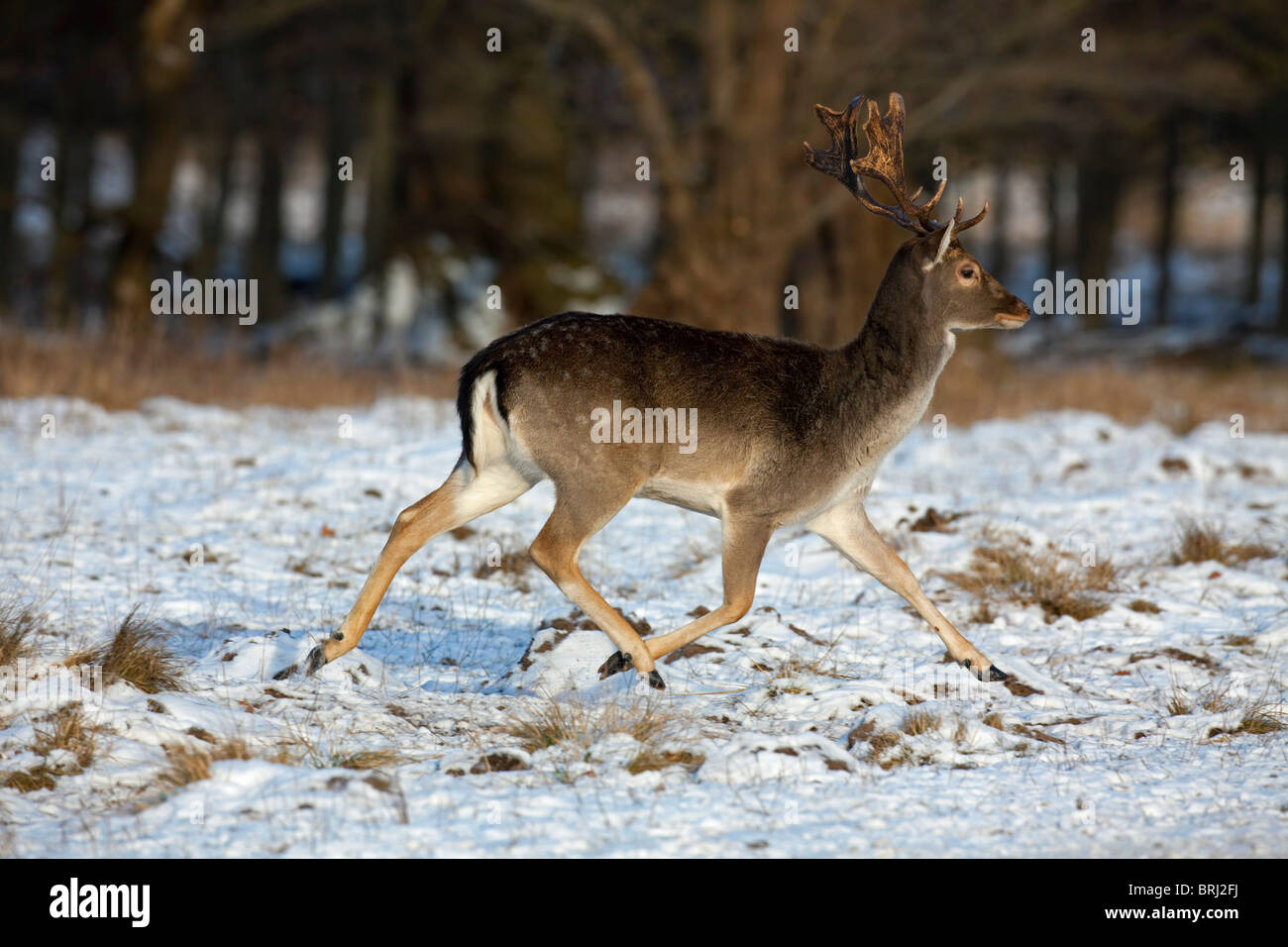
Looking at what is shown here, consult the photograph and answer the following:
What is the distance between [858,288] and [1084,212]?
19.4 meters

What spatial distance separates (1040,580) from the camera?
23.6ft

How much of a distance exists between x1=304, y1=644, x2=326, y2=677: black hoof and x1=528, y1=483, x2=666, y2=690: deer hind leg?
917 mm

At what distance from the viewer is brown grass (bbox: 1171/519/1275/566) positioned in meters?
7.84

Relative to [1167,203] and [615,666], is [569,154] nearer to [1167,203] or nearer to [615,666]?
[1167,203]

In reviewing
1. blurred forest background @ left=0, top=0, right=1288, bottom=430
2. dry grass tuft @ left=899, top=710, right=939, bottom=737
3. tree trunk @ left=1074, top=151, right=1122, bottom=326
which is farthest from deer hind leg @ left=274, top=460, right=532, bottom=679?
tree trunk @ left=1074, top=151, right=1122, bottom=326

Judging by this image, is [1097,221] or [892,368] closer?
[892,368]

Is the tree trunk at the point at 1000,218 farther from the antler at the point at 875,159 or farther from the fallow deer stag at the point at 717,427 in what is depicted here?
Answer: the fallow deer stag at the point at 717,427

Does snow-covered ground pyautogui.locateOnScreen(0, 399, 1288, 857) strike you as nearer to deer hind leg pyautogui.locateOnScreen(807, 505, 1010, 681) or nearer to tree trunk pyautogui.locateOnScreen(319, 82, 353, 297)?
deer hind leg pyautogui.locateOnScreen(807, 505, 1010, 681)

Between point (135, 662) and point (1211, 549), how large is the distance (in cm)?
563

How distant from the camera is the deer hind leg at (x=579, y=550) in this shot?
18.6 feet

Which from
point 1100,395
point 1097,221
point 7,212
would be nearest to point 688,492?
point 1100,395

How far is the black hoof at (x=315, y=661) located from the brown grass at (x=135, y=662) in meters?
0.47

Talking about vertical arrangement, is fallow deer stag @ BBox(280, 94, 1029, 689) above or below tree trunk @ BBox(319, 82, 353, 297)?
below
